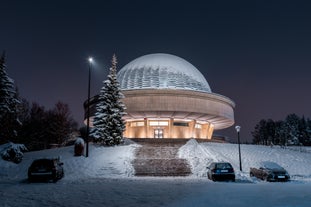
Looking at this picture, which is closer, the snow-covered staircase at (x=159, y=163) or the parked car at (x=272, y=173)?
the parked car at (x=272, y=173)

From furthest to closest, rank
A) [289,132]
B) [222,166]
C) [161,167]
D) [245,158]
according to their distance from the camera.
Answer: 1. [289,132]
2. [245,158]
3. [161,167]
4. [222,166]

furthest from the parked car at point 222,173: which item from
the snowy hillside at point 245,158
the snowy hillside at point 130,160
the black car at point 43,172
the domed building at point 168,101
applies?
the domed building at point 168,101

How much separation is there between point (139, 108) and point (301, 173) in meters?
26.6

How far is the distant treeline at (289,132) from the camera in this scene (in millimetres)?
88438

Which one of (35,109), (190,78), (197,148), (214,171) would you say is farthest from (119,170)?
(35,109)

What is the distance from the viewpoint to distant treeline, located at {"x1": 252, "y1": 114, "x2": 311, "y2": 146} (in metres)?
88.4

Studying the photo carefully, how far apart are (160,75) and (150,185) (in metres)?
40.1

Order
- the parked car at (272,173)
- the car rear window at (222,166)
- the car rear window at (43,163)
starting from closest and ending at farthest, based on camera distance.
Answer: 1. the car rear window at (43,163)
2. the car rear window at (222,166)
3. the parked car at (272,173)

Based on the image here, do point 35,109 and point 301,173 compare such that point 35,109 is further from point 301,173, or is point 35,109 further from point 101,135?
point 301,173

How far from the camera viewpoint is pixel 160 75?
53688 millimetres

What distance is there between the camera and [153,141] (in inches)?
1505

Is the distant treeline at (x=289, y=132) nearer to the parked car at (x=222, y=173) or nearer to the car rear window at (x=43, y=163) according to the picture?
the parked car at (x=222, y=173)

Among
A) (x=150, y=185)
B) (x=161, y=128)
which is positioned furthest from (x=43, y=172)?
(x=161, y=128)

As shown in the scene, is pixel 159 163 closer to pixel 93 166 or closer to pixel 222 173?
pixel 93 166
